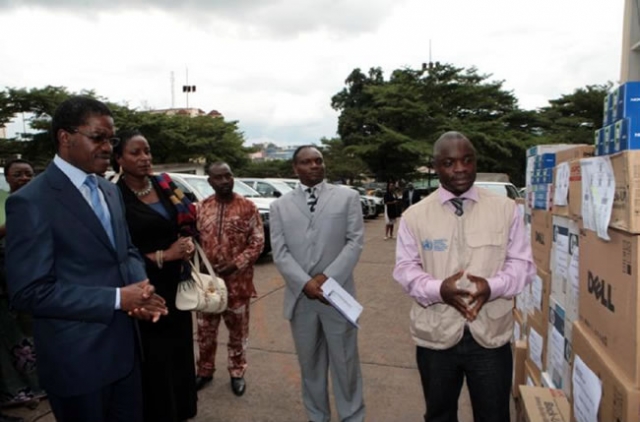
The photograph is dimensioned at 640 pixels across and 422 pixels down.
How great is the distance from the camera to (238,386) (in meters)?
3.94

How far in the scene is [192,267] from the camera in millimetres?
3258

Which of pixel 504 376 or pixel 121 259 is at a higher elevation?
pixel 121 259

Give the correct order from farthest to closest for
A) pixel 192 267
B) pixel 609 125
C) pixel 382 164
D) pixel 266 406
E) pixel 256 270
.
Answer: pixel 382 164 → pixel 256 270 → pixel 266 406 → pixel 192 267 → pixel 609 125

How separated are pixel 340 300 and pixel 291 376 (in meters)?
1.57

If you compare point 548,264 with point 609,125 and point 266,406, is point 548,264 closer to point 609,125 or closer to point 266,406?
point 609,125

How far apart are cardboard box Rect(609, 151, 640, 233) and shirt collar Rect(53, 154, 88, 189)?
6.88 ft

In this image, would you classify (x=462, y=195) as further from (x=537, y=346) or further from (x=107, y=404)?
(x=107, y=404)

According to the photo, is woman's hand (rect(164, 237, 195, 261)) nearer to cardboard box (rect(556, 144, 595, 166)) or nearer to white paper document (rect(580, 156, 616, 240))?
white paper document (rect(580, 156, 616, 240))

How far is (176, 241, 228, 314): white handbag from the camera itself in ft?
10.2

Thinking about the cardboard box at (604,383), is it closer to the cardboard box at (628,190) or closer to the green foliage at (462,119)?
the cardboard box at (628,190)

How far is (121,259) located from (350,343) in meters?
1.58

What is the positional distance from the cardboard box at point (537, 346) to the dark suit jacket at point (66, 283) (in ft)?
7.77

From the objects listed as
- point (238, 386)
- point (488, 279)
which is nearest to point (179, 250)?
point (238, 386)

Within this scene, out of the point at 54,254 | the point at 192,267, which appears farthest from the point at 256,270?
the point at 54,254
